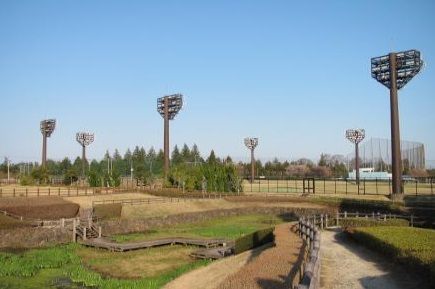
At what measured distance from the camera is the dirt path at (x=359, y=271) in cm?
1607

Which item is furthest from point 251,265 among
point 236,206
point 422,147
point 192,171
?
point 422,147

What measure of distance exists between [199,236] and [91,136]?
64.6 m

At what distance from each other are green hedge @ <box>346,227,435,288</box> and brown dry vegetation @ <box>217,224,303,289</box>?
3922 mm

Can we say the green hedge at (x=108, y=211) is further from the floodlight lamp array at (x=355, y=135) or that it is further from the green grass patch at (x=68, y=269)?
the floodlight lamp array at (x=355, y=135)

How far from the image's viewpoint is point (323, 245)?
2547 centimetres

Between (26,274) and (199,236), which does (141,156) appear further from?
(26,274)

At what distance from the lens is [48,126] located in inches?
3907

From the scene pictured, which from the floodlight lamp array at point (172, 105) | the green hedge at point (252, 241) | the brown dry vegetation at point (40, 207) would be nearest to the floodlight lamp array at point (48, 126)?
the floodlight lamp array at point (172, 105)

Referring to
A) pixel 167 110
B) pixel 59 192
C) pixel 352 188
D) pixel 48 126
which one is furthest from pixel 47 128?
pixel 352 188

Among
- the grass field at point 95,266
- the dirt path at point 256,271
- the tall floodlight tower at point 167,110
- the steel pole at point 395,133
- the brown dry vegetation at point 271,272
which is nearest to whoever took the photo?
the brown dry vegetation at point 271,272

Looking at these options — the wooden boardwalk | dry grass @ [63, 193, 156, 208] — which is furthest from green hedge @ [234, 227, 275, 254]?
dry grass @ [63, 193, 156, 208]

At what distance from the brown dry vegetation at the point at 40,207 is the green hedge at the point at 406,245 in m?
32.1

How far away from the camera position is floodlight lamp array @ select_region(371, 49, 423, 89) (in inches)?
2203

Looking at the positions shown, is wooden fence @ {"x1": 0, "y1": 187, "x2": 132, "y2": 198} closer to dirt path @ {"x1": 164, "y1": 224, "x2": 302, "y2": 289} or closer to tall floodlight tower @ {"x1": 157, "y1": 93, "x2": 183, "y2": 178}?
tall floodlight tower @ {"x1": 157, "y1": 93, "x2": 183, "y2": 178}
